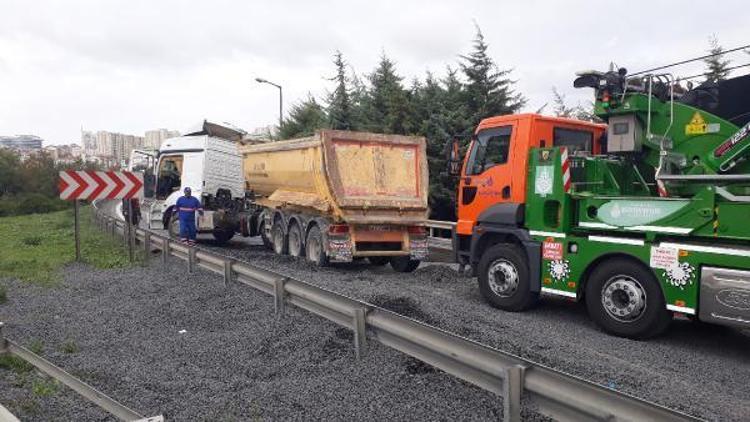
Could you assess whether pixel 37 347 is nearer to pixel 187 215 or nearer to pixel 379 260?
pixel 379 260

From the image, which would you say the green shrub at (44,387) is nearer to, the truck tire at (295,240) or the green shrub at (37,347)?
the green shrub at (37,347)

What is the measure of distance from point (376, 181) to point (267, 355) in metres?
6.63

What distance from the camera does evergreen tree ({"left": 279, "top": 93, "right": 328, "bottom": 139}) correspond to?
29.8 metres

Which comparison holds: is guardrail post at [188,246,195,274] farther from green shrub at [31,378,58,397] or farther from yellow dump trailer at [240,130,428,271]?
green shrub at [31,378,58,397]

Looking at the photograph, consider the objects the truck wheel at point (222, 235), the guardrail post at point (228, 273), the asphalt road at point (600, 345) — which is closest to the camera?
the asphalt road at point (600, 345)

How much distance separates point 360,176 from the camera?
12156 mm

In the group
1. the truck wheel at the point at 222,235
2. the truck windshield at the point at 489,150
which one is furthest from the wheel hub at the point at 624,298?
the truck wheel at the point at 222,235

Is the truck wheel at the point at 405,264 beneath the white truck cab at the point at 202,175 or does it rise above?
beneath

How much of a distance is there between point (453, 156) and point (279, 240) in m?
6.26

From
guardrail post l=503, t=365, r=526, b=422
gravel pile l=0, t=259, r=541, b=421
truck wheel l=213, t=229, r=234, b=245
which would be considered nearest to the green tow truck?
gravel pile l=0, t=259, r=541, b=421

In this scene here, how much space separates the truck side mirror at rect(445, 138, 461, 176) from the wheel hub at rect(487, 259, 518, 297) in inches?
65.3

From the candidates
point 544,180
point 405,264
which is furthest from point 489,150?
point 405,264

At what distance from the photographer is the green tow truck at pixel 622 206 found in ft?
21.8

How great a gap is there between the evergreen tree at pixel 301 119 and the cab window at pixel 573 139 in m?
20.8
